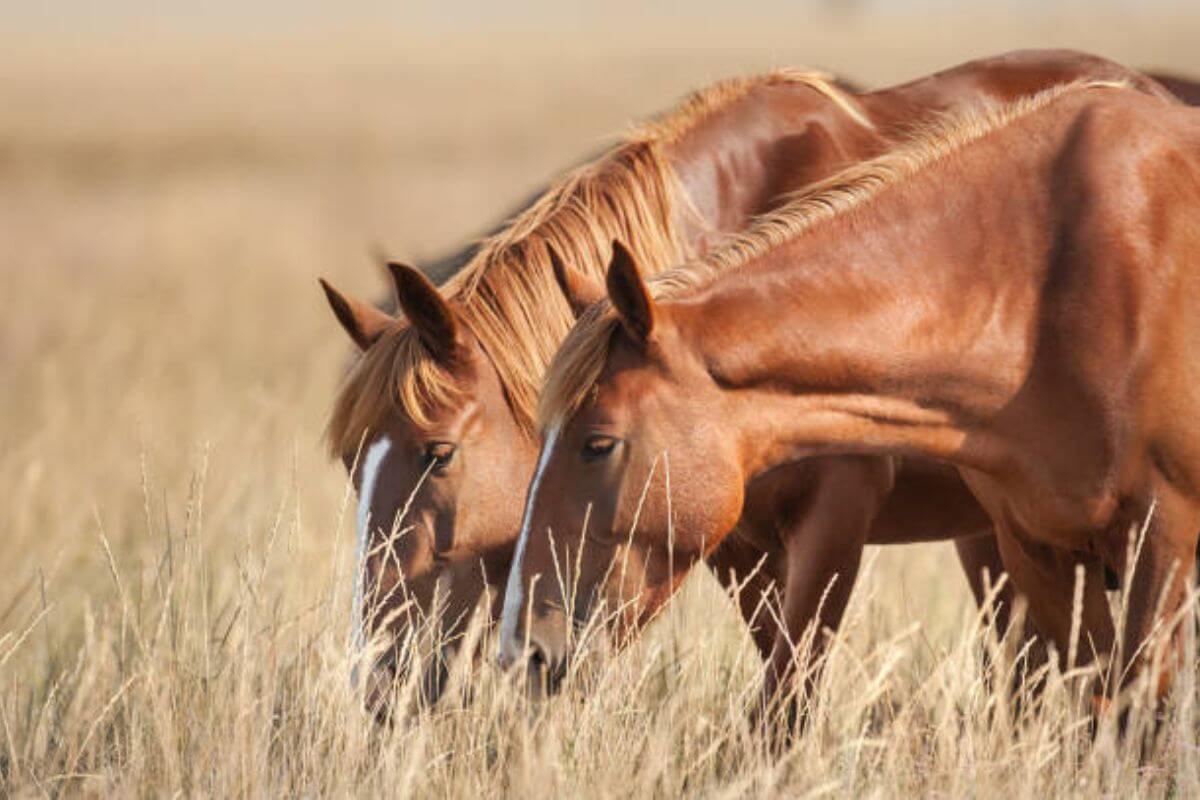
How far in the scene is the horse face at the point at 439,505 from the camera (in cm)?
434

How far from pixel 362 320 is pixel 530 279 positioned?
505mm

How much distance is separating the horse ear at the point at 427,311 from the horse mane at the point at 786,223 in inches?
22.3

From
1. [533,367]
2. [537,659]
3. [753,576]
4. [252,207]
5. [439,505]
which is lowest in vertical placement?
[252,207]

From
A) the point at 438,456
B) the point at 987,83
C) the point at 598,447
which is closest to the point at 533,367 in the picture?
the point at 438,456

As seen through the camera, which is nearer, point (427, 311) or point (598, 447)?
point (598, 447)

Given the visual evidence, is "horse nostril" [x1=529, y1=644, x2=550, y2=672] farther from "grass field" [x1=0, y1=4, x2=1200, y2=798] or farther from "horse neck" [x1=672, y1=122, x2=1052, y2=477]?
"horse neck" [x1=672, y1=122, x2=1052, y2=477]

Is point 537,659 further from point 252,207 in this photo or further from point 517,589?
point 252,207

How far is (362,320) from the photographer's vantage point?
Answer: 4832 mm

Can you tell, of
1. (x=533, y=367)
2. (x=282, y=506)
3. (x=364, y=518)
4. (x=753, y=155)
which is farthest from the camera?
(x=753, y=155)

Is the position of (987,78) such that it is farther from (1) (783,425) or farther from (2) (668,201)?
(1) (783,425)

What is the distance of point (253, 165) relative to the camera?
73.3 ft

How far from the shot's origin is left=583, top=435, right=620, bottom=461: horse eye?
12.8 feet

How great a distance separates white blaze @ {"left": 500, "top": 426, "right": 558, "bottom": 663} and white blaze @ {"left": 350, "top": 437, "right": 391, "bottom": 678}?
0.45m

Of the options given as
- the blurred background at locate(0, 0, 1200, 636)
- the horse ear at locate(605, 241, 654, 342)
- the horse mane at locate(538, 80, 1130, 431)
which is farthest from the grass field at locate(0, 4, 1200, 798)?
the horse ear at locate(605, 241, 654, 342)
